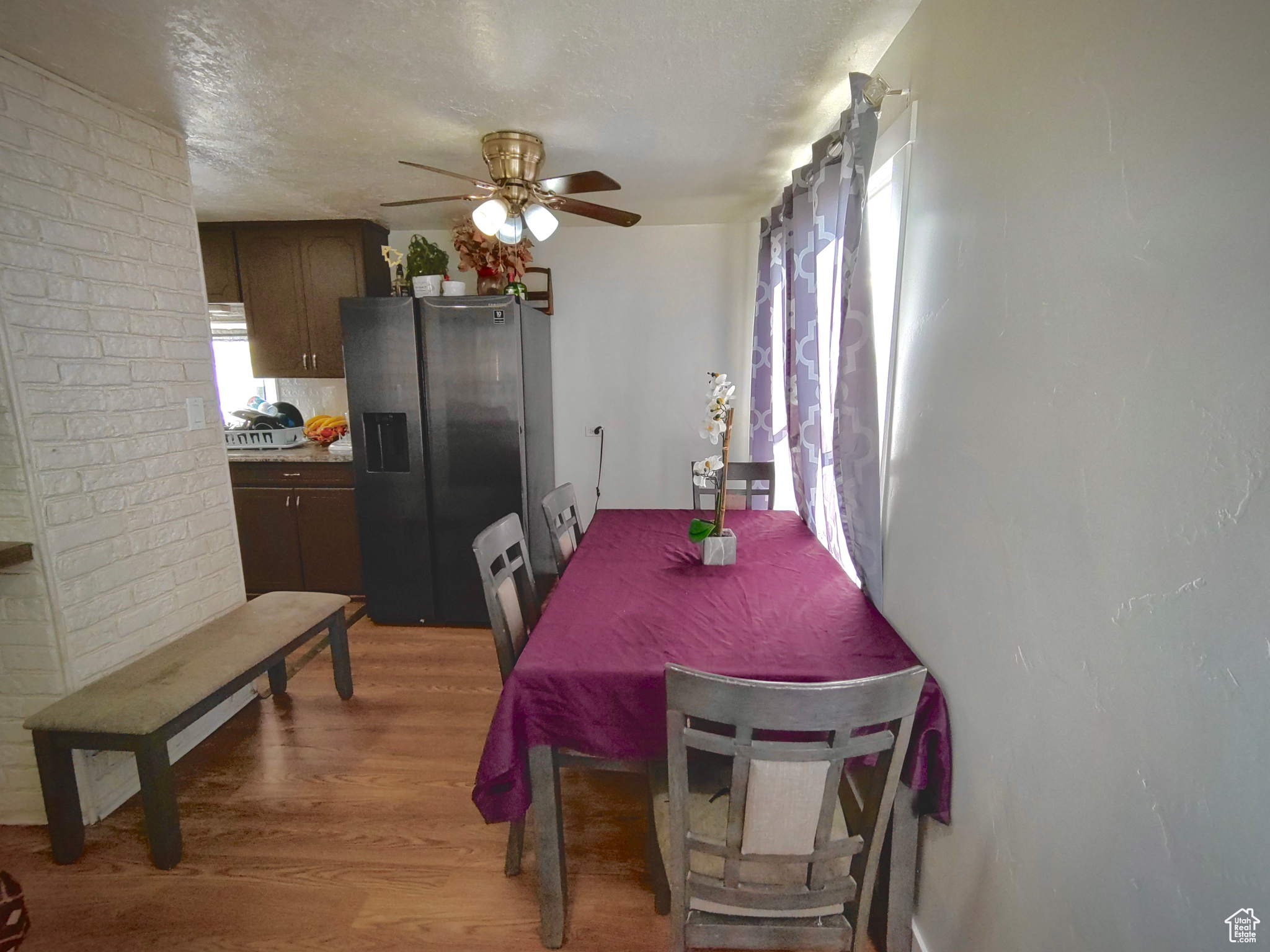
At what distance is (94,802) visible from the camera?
6.13ft

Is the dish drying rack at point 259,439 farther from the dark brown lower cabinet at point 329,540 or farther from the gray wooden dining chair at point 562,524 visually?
the gray wooden dining chair at point 562,524

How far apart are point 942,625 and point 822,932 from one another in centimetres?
70

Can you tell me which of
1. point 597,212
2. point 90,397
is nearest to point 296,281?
point 90,397

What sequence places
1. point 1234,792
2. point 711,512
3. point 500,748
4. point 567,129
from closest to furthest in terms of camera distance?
point 1234,792 → point 500,748 → point 567,129 → point 711,512

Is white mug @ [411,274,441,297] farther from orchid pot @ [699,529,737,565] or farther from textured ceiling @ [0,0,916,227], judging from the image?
orchid pot @ [699,529,737,565]

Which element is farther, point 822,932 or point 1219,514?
point 822,932

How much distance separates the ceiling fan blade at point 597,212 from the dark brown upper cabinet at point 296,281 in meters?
1.81

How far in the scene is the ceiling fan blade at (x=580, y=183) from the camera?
6.33 feet

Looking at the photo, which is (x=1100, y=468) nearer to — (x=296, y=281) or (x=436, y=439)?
(x=436, y=439)

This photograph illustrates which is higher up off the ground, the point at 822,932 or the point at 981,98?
the point at 981,98

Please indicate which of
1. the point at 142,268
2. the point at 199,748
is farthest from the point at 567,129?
the point at 199,748

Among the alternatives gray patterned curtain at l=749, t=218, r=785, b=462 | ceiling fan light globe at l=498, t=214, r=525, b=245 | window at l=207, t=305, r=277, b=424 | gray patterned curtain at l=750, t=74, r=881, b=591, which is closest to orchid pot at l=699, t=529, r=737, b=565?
gray patterned curtain at l=750, t=74, r=881, b=591

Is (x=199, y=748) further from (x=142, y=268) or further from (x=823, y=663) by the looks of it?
(x=823, y=663)

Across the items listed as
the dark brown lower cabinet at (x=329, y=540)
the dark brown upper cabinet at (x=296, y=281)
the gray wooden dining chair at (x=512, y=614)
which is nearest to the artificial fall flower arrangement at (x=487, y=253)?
the dark brown upper cabinet at (x=296, y=281)
